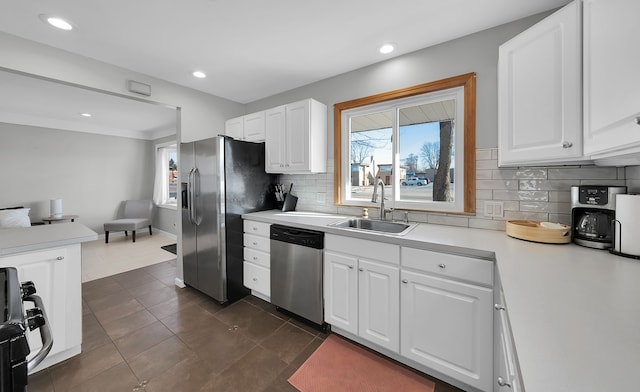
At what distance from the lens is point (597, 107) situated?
106 cm

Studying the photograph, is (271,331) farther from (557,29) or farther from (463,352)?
(557,29)

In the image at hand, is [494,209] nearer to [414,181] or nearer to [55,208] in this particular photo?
[414,181]

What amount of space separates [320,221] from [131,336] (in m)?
1.88

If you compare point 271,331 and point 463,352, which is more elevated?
point 463,352

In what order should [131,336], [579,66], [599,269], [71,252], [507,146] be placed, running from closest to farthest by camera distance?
[599,269]
[579,66]
[507,146]
[71,252]
[131,336]

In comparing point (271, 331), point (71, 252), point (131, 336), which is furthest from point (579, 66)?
point (131, 336)

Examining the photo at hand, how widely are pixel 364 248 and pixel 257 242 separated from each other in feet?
4.13

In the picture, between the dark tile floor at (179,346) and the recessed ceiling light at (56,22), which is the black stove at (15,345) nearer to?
the dark tile floor at (179,346)

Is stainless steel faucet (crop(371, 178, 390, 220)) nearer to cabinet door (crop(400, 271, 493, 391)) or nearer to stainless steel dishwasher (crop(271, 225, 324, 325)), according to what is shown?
stainless steel dishwasher (crop(271, 225, 324, 325))

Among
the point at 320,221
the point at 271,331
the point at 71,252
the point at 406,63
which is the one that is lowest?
the point at 271,331

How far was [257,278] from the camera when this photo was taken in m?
2.59

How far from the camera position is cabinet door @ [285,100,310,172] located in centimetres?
263

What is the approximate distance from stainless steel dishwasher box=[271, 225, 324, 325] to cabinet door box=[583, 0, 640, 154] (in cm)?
168

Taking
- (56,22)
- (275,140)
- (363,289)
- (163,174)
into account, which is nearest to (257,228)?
(275,140)
